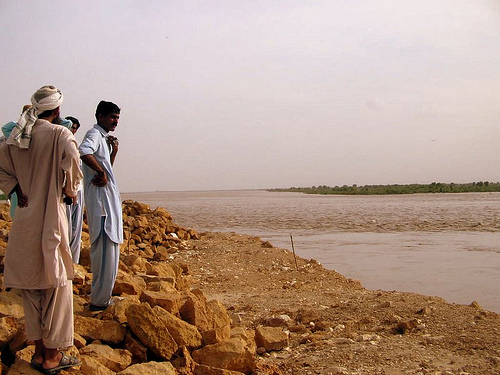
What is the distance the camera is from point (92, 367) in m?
3.08

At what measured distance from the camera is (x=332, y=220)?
21266 mm

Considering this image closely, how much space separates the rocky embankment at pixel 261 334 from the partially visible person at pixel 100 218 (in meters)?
0.19

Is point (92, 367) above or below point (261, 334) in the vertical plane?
above

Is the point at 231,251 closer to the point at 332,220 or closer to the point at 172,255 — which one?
the point at 172,255

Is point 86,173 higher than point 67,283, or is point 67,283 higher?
point 86,173

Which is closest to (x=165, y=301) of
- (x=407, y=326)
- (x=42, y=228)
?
(x=42, y=228)

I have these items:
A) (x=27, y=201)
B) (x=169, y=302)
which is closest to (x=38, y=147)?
(x=27, y=201)

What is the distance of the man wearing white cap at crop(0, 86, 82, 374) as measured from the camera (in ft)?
9.60

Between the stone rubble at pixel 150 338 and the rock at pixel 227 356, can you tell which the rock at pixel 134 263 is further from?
the rock at pixel 227 356

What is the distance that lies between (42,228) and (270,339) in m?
2.16

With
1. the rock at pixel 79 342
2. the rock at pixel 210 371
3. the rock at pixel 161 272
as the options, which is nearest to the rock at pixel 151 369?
the rock at pixel 210 371

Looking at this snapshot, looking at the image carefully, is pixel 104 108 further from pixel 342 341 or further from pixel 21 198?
pixel 342 341

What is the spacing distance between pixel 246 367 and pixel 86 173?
6.45ft

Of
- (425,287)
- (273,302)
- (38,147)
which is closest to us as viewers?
(38,147)
